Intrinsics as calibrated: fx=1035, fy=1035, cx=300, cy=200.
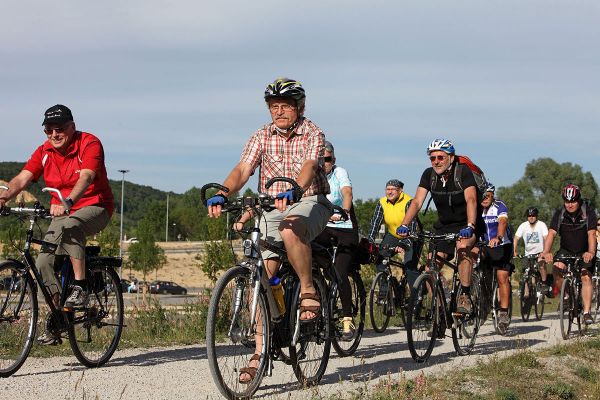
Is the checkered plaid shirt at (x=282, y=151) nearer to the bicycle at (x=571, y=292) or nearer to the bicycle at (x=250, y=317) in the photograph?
the bicycle at (x=250, y=317)

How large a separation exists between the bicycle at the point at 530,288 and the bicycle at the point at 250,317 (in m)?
11.2

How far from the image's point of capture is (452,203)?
10.8m

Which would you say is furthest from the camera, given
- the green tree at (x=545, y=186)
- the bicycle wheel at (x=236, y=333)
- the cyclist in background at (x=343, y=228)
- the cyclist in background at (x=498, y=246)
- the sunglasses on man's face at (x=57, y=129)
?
the green tree at (x=545, y=186)

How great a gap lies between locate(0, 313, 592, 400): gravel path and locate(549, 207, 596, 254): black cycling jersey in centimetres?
234

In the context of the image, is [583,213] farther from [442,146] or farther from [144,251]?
[144,251]

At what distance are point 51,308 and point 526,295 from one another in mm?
11462

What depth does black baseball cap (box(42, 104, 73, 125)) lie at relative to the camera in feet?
27.9

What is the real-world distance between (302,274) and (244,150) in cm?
105

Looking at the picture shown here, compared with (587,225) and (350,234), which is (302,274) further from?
(587,225)

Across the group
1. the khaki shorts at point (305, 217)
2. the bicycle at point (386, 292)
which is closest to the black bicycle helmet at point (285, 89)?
the khaki shorts at point (305, 217)

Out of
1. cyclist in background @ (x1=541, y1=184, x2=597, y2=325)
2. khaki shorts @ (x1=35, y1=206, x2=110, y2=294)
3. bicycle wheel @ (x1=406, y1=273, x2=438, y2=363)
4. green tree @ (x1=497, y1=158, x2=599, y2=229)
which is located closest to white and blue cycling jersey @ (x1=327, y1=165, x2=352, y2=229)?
bicycle wheel @ (x1=406, y1=273, x2=438, y2=363)

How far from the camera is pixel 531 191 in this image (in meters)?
96.0

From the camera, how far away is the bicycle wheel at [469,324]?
1067 centimetres

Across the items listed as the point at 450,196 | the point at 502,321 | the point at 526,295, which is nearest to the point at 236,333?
the point at 450,196
